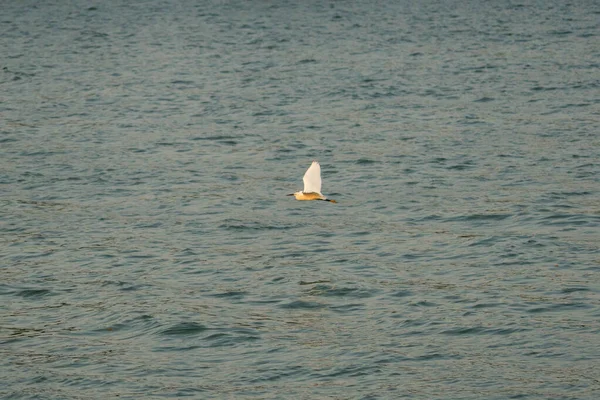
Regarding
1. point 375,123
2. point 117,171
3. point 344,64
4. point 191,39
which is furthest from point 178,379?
point 191,39

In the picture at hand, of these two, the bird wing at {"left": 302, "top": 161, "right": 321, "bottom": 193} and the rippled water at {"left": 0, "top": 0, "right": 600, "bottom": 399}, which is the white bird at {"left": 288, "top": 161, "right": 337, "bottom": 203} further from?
the rippled water at {"left": 0, "top": 0, "right": 600, "bottom": 399}

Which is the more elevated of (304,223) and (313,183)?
(313,183)

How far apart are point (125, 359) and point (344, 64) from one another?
27925 millimetres

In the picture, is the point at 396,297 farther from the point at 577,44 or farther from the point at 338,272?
the point at 577,44

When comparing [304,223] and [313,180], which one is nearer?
[313,180]

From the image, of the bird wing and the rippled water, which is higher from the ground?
the bird wing

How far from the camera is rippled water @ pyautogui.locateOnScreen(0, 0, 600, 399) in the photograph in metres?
18.0

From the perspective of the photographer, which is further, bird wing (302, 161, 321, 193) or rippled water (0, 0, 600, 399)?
bird wing (302, 161, 321, 193)

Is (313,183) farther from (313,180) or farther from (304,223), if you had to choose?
(304,223)

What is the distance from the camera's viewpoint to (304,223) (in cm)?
2517

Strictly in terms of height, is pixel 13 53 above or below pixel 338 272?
above

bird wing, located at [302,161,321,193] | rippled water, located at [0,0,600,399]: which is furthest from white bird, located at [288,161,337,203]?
rippled water, located at [0,0,600,399]

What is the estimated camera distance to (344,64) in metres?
44.6

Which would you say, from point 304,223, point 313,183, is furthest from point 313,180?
point 304,223
